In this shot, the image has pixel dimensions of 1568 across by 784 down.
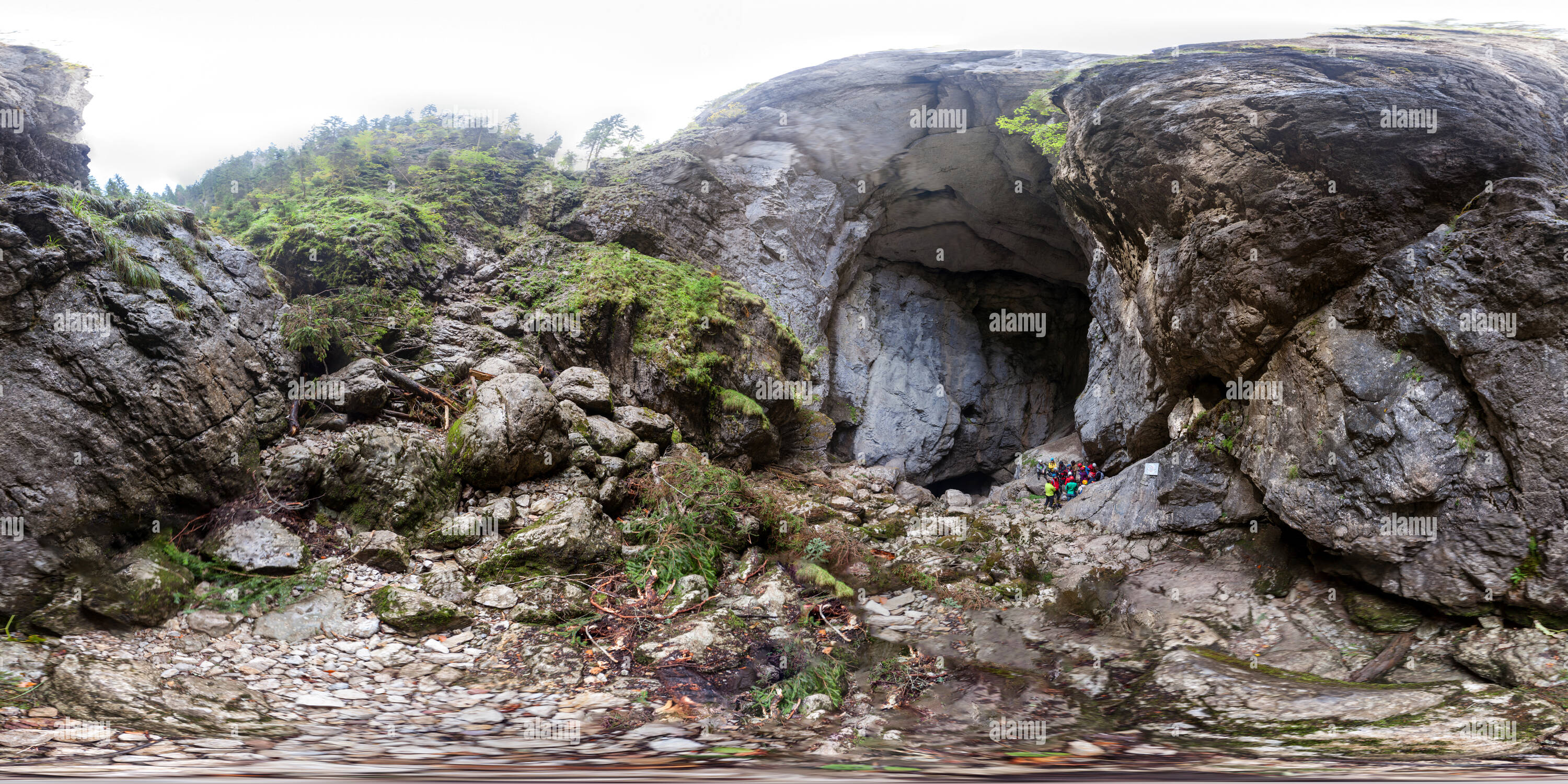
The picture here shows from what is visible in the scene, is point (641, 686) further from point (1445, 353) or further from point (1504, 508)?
point (1445, 353)

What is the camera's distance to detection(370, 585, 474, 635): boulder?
521cm

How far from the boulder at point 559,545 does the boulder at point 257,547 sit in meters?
1.58

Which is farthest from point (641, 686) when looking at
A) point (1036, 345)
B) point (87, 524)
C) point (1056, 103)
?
point (1036, 345)

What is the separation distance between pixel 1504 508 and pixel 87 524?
1204 centimetres

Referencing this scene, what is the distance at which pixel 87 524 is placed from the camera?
186 inches

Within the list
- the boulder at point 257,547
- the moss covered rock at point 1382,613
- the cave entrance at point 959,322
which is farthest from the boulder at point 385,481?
the cave entrance at point 959,322
